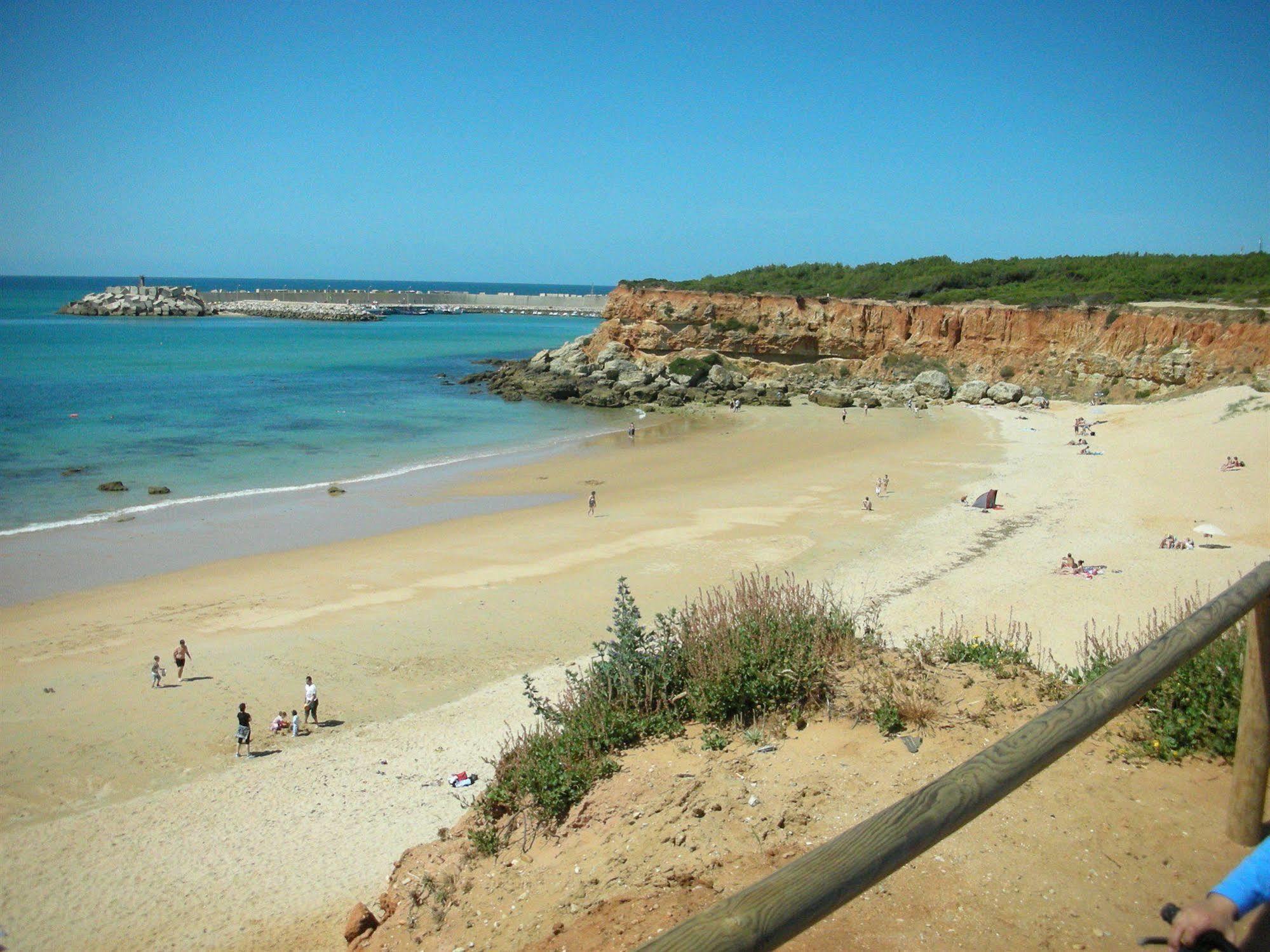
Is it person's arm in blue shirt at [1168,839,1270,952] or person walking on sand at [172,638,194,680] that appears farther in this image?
person walking on sand at [172,638,194,680]

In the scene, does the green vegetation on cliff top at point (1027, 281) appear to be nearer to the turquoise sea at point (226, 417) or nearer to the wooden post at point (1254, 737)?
the turquoise sea at point (226, 417)

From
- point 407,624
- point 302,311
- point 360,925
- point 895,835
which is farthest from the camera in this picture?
point 302,311

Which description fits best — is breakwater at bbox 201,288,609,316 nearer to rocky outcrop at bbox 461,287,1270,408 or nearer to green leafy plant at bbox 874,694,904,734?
rocky outcrop at bbox 461,287,1270,408

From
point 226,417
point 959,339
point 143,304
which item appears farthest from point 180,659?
point 143,304

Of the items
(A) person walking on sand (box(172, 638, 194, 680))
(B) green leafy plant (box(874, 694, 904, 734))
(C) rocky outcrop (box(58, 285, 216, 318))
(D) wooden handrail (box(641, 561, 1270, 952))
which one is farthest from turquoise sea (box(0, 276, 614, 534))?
(C) rocky outcrop (box(58, 285, 216, 318))

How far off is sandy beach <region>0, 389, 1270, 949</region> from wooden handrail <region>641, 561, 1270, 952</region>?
6.67 m

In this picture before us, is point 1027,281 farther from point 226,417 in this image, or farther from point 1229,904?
point 1229,904

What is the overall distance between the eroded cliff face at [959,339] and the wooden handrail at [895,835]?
130 feet

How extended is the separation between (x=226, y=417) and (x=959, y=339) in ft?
123

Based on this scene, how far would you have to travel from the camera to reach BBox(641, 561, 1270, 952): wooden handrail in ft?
5.60

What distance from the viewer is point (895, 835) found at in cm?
194

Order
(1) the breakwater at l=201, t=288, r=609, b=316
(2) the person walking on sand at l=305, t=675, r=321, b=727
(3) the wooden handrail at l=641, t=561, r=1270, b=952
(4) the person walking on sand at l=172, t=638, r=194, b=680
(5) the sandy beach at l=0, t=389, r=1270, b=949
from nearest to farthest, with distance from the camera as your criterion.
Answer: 1. (3) the wooden handrail at l=641, t=561, r=1270, b=952
2. (5) the sandy beach at l=0, t=389, r=1270, b=949
3. (2) the person walking on sand at l=305, t=675, r=321, b=727
4. (4) the person walking on sand at l=172, t=638, r=194, b=680
5. (1) the breakwater at l=201, t=288, r=609, b=316

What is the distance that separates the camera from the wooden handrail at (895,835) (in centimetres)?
171

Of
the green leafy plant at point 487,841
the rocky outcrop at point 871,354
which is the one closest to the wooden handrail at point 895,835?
the green leafy plant at point 487,841
